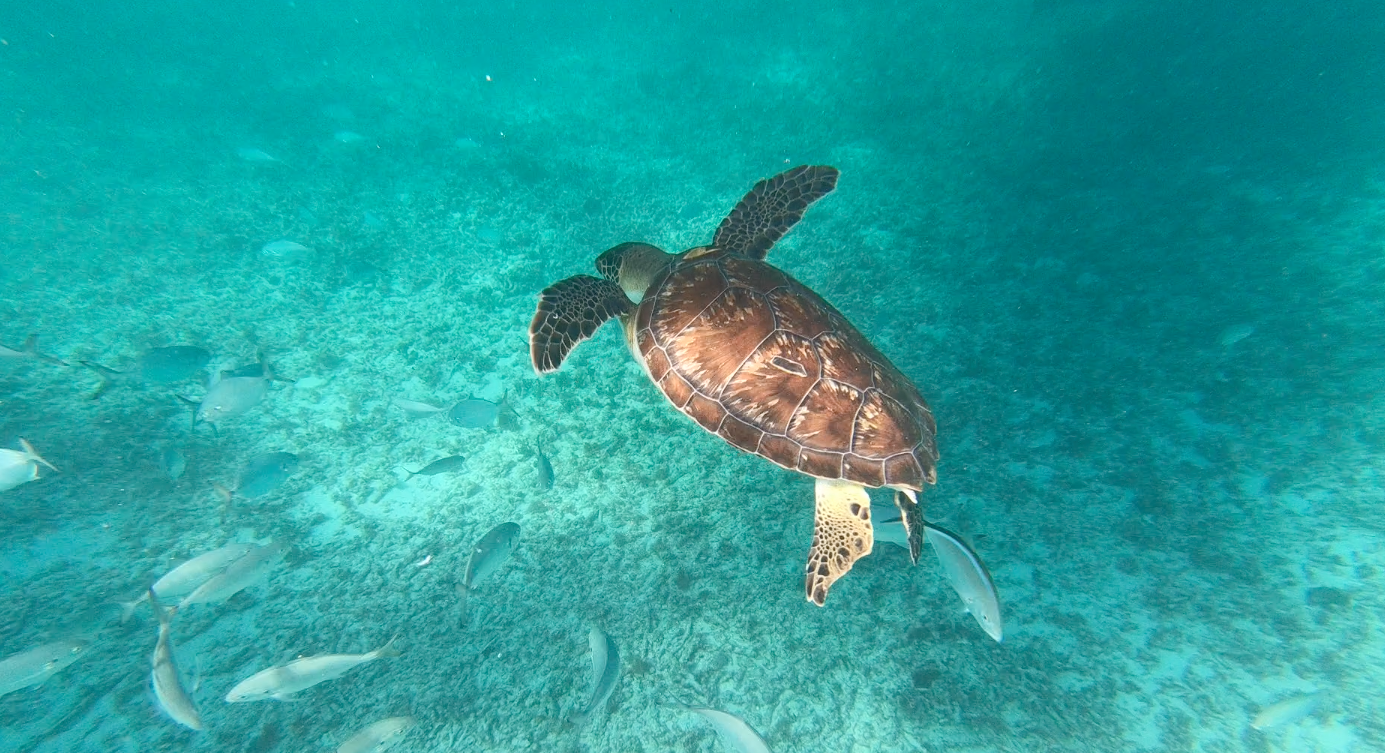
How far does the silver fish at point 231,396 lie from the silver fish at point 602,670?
12.0 feet

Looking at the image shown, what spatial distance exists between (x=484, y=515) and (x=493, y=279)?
334 centimetres

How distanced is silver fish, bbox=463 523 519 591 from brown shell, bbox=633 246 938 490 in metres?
1.40

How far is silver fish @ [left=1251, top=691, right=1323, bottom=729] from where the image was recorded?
2234mm

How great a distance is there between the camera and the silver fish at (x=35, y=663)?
7.71ft

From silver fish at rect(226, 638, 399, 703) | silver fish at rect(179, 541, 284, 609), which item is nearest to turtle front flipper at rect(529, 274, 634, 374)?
silver fish at rect(226, 638, 399, 703)

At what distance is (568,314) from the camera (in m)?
3.36

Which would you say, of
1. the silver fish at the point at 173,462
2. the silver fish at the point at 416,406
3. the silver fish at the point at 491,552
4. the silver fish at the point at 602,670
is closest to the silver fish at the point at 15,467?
the silver fish at the point at 173,462

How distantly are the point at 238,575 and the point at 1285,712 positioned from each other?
5.75 meters

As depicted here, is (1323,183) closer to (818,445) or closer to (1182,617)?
(1182,617)

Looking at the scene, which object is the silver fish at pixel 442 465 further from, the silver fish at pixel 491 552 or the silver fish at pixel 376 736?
the silver fish at pixel 376 736

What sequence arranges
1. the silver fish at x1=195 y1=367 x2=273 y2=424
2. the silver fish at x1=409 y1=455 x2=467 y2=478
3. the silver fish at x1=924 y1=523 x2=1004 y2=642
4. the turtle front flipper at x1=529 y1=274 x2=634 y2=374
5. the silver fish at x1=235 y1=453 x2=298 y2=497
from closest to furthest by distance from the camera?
the silver fish at x1=924 y1=523 x2=1004 y2=642 → the turtle front flipper at x1=529 y1=274 x2=634 y2=374 → the silver fish at x1=235 y1=453 x2=298 y2=497 → the silver fish at x1=409 y1=455 x2=467 y2=478 → the silver fish at x1=195 y1=367 x2=273 y2=424

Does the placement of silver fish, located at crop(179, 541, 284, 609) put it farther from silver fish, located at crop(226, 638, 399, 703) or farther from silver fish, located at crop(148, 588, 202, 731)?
silver fish, located at crop(226, 638, 399, 703)

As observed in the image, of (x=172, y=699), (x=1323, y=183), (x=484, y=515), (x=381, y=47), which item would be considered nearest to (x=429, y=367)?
(x=484, y=515)

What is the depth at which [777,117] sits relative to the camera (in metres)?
9.08
